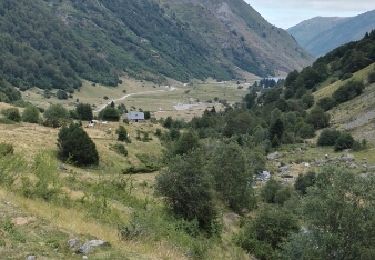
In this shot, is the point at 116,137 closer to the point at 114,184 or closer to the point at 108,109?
the point at 108,109

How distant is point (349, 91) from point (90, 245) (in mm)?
102907

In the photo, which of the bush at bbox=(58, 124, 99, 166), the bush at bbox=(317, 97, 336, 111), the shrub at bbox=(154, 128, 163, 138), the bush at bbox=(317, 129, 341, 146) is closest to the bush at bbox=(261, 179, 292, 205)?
the bush at bbox=(58, 124, 99, 166)

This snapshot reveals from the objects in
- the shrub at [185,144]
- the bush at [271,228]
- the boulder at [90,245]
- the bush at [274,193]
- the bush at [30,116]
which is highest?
the boulder at [90,245]

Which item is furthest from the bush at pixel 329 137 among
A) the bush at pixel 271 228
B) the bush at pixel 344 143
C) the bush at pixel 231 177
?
the bush at pixel 271 228

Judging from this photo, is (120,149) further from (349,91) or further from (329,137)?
(349,91)

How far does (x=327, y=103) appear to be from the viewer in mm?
112875

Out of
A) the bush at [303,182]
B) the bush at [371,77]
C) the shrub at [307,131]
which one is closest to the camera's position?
the bush at [303,182]

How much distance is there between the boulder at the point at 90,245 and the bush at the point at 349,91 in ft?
335

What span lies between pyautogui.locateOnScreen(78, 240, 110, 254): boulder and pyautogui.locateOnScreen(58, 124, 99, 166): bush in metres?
41.4

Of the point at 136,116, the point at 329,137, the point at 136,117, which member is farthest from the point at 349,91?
the point at 136,116

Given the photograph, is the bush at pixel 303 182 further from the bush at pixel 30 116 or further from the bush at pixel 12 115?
the bush at pixel 30 116

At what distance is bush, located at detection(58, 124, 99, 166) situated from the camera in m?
57.5

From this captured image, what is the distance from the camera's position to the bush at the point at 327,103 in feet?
369

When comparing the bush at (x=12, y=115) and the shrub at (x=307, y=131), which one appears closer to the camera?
the bush at (x=12, y=115)
